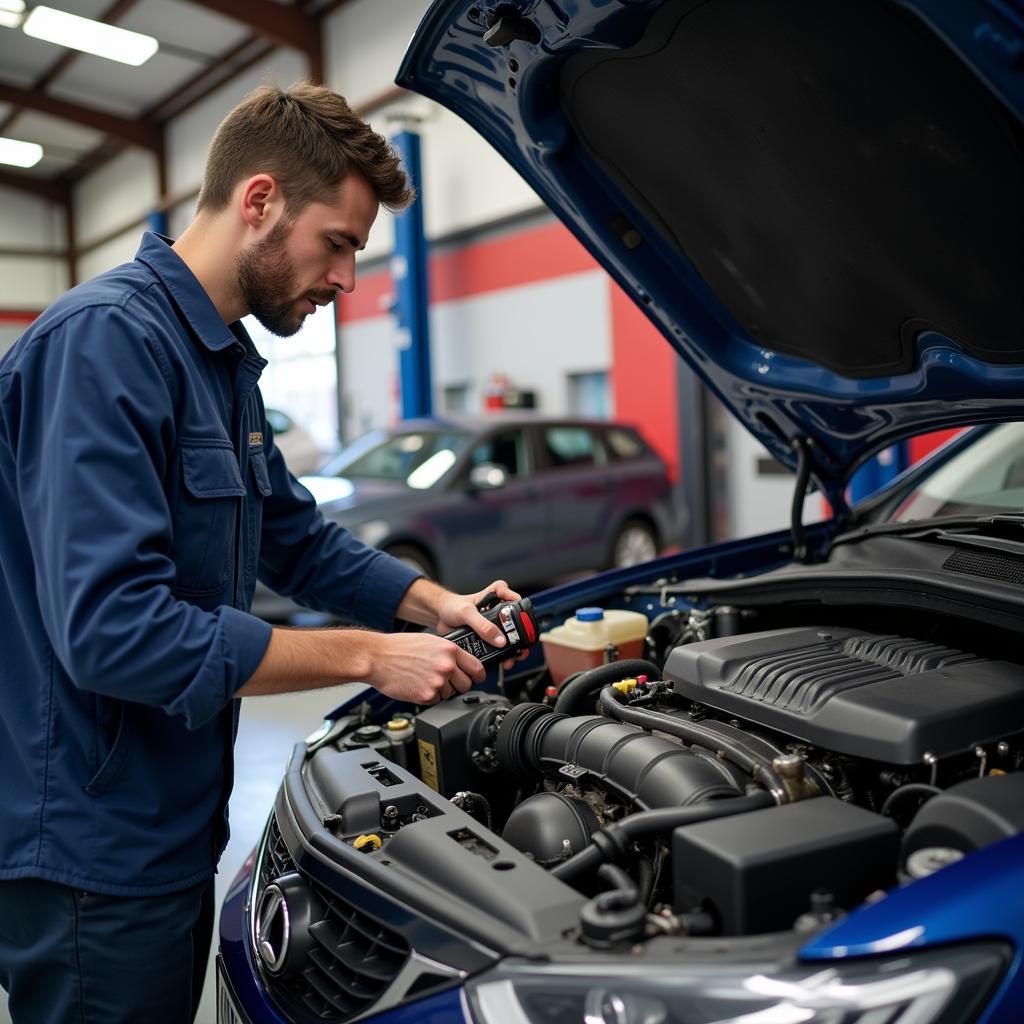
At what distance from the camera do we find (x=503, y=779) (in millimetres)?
1775

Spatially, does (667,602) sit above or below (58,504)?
below

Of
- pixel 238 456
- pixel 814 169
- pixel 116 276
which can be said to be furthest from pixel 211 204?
pixel 814 169

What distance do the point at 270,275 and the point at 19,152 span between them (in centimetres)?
1728

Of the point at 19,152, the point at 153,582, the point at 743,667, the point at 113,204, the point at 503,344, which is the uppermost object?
the point at 19,152

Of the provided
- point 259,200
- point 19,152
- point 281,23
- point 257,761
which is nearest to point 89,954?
point 259,200

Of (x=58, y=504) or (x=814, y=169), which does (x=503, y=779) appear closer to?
(x=58, y=504)

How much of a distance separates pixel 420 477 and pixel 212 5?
281 inches

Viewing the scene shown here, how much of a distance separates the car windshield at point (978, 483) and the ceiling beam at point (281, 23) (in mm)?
10327

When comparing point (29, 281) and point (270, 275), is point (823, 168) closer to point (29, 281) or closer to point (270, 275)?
point (270, 275)

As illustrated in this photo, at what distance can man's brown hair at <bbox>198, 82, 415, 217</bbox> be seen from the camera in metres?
1.46

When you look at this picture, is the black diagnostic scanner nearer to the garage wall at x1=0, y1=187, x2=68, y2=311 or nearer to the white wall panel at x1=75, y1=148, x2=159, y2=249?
the white wall panel at x1=75, y1=148, x2=159, y2=249

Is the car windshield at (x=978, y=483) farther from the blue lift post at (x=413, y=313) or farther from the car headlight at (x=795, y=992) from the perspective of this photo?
the blue lift post at (x=413, y=313)

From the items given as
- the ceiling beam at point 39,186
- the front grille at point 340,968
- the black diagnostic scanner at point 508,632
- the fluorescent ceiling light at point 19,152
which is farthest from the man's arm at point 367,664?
the ceiling beam at point 39,186

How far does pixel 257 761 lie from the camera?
13.0 ft
